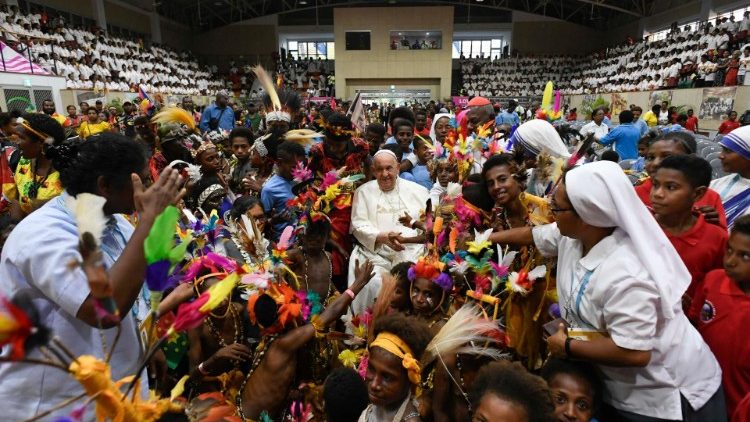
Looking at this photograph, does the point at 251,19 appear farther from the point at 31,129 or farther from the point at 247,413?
the point at 247,413

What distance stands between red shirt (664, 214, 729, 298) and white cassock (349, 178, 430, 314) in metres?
1.86

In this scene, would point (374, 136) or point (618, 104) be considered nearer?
point (374, 136)

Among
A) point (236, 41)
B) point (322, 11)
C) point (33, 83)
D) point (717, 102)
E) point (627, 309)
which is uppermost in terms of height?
point (322, 11)

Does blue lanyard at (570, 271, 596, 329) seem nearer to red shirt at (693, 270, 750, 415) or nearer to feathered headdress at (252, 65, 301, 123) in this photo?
red shirt at (693, 270, 750, 415)

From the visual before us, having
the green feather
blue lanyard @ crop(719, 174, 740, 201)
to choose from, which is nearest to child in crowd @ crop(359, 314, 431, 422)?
the green feather

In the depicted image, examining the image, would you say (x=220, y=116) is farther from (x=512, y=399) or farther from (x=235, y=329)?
(x=512, y=399)

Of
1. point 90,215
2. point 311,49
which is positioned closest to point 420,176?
point 90,215

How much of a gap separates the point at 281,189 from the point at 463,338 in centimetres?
227

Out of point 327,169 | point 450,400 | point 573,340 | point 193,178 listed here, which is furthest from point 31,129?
point 573,340

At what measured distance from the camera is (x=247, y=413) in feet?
7.41

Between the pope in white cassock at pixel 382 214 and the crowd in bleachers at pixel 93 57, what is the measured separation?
13.1 m

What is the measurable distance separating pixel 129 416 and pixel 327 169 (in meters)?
3.13

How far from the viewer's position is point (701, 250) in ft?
7.22

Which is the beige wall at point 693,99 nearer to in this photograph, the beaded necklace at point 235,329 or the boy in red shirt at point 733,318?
the boy in red shirt at point 733,318
